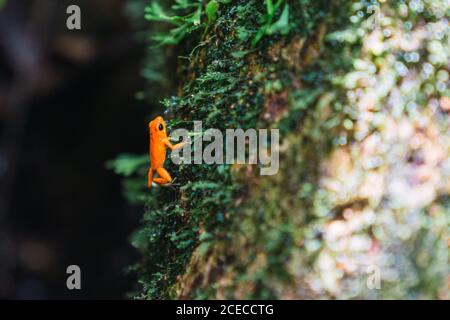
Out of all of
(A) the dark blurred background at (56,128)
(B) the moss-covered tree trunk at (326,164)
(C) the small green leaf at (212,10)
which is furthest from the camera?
(A) the dark blurred background at (56,128)

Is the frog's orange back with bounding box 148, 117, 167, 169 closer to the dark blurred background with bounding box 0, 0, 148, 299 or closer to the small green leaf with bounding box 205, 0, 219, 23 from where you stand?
the small green leaf with bounding box 205, 0, 219, 23

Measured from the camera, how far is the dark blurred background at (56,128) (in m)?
3.62

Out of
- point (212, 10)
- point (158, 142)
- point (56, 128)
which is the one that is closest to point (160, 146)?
point (158, 142)

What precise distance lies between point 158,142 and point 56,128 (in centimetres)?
272

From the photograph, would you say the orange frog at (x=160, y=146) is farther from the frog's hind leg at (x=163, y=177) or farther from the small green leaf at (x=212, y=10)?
the small green leaf at (x=212, y=10)

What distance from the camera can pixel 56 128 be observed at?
385cm

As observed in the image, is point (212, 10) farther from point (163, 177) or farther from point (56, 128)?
point (56, 128)

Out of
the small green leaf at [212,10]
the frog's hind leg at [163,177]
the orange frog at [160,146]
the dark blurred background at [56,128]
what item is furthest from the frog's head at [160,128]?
the dark blurred background at [56,128]

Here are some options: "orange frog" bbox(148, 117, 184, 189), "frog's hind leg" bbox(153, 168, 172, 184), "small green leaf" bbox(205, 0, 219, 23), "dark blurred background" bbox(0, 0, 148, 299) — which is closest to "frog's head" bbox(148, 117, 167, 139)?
"orange frog" bbox(148, 117, 184, 189)

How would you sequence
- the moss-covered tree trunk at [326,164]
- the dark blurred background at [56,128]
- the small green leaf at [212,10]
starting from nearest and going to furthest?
1. the moss-covered tree trunk at [326,164]
2. the small green leaf at [212,10]
3. the dark blurred background at [56,128]

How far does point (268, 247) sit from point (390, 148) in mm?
430

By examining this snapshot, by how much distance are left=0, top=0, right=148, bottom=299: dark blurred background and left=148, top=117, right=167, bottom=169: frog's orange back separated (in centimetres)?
214

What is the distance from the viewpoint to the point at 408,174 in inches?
A: 49.0

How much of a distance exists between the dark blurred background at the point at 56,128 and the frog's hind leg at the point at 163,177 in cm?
215
